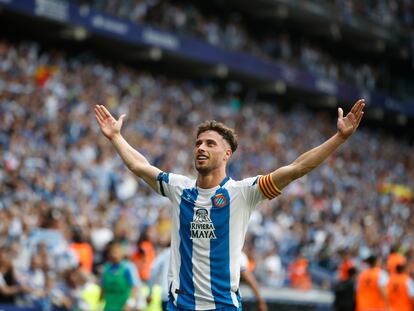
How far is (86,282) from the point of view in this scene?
11922 millimetres

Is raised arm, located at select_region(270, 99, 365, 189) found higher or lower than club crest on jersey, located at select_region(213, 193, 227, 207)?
higher

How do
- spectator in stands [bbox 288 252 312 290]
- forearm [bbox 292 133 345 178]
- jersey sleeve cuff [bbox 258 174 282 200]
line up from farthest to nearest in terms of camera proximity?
spectator in stands [bbox 288 252 312 290], jersey sleeve cuff [bbox 258 174 282 200], forearm [bbox 292 133 345 178]

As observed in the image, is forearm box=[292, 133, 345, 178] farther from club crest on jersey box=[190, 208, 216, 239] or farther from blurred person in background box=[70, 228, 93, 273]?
blurred person in background box=[70, 228, 93, 273]

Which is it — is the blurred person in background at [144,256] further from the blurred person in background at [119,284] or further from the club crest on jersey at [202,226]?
the club crest on jersey at [202,226]

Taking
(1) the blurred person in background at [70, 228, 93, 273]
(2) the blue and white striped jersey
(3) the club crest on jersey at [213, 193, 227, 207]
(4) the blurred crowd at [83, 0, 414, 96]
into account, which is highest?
(4) the blurred crowd at [83, 0, 414, 96]

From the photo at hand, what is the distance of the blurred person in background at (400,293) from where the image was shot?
40.9 feet

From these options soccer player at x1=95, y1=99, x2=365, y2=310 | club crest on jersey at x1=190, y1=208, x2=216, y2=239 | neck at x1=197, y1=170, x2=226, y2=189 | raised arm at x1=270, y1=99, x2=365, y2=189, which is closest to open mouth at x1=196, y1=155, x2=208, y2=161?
soccer player at x1=95, y1=99, x2=365, y2=310

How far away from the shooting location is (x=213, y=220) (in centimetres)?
554

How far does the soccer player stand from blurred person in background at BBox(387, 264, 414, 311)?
745 cm

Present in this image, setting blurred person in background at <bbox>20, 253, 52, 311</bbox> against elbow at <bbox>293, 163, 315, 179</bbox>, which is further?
blurred person in background at <bbox>20, 253, 52, 311</bbox>

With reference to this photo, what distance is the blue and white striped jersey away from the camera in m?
5.50

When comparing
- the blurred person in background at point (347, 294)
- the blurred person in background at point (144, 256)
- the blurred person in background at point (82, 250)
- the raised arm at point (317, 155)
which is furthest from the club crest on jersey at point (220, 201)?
the blurred person in background at point (82, 250)

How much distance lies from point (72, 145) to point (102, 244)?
4.12 metres

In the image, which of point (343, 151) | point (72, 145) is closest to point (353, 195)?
point (343, 151)
